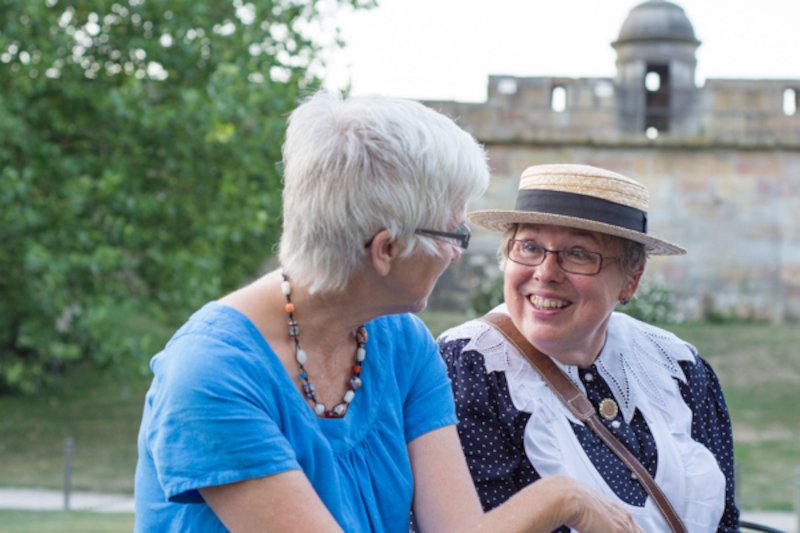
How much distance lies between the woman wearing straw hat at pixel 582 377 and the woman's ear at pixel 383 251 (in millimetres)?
1024

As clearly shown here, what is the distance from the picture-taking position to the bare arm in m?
2.27

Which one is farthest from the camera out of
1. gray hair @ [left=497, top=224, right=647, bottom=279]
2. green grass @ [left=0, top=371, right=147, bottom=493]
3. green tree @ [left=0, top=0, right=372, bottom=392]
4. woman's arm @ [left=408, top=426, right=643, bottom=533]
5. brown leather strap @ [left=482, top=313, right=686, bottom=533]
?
green grass @ [left=0, top=371, right=147, bottom=493]

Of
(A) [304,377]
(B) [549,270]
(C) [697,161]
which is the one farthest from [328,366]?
(C) [697,161]

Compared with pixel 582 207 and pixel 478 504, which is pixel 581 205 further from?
pixel 478 504

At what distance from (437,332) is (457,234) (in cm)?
1474

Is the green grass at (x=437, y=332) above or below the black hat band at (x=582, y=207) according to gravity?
below

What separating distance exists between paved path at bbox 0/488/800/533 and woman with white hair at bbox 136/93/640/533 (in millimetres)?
8980

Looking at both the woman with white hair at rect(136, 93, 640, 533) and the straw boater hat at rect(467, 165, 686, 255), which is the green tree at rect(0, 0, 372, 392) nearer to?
the straw boater hat at rect(467, 165, 686, 255)

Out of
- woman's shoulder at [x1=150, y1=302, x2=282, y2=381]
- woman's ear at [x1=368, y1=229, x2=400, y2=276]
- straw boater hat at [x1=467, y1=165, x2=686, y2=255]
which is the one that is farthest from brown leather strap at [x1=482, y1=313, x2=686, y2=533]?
woman's shoulder at [x1=150, y1=302, x2=282, y2=381]

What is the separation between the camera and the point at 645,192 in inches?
147

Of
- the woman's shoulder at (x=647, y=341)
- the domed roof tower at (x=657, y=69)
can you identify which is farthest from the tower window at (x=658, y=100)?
the woman's shoulder at (x=647, y=341)

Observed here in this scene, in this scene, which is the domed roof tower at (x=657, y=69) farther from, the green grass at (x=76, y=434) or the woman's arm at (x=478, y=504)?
the woman's arm at (x=478, y=504)

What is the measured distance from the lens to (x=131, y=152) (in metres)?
14.2

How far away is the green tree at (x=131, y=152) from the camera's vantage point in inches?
528
